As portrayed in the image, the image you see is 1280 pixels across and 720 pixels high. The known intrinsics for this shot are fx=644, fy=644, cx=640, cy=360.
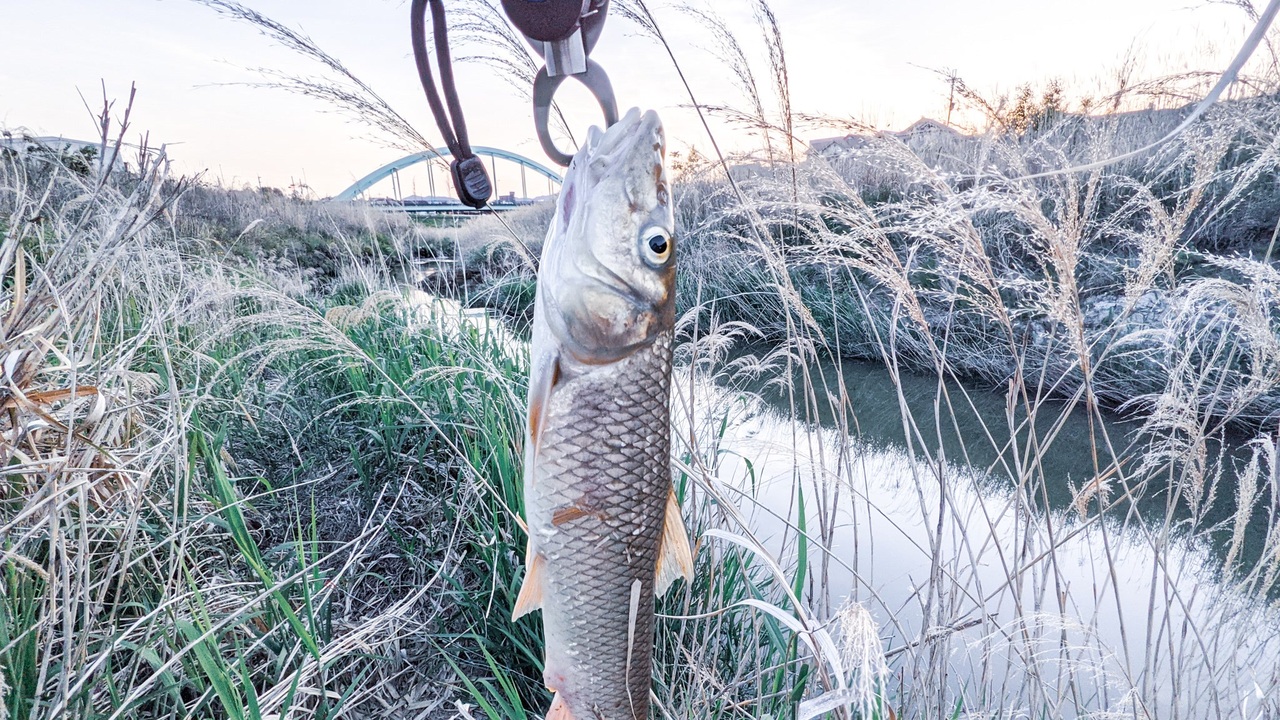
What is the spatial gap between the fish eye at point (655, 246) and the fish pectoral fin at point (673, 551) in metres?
0.36

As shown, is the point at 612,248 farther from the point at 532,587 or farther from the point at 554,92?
the point at 532,587

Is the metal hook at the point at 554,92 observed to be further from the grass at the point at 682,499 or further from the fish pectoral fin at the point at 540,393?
the grass at the point at 682,499

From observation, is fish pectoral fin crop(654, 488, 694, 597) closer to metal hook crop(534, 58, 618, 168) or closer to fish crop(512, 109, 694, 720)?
fish crop(512, 109, 694, 720)

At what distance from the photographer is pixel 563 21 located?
2.37 feet

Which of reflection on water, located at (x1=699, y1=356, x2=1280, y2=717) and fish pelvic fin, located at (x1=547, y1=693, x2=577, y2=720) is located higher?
fish pelvic fin, located at (x1=547, y1=693, x2=577, y2=720)

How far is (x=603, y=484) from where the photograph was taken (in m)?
0.88

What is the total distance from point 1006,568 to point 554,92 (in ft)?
5.02

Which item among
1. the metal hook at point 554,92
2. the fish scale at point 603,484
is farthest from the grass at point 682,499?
the metal hook at point 554,92

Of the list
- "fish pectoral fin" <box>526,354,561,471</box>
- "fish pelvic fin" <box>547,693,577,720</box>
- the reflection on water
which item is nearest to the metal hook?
"fish pectoral fin" <box>526,354,561,471</box>

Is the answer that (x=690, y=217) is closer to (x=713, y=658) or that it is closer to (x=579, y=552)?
(x=713, y=658)

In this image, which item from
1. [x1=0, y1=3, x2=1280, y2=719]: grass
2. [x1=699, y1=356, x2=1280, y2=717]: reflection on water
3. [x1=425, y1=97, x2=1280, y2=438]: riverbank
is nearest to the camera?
[x1=0, y1=3, x2=1280, y2=719]: grass

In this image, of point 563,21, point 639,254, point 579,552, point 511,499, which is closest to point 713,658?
point 511,499

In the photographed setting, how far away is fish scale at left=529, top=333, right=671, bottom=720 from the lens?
873 mm

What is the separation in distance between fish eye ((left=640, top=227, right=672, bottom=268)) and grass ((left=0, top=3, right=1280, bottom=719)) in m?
0.50
